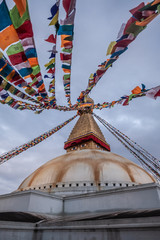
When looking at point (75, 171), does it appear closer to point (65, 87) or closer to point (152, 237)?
point (65, 87)

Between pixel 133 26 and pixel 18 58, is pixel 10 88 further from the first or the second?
pixel 133 26

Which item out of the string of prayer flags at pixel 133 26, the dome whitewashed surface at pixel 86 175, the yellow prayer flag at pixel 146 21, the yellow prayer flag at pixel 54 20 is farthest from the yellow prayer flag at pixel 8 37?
the dome whitewashed surface at pixel 86 175

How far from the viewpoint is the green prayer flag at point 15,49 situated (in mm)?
4297

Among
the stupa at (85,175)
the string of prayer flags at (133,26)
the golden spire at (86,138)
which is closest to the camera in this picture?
the string of prayer flags at (133,26)

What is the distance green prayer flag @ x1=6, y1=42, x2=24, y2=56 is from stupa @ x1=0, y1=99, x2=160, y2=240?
4605 millimetres

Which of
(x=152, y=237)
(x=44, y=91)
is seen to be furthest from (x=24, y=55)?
(x=152, y=237)

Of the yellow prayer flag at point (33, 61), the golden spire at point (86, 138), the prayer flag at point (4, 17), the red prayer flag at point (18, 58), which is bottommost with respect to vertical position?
the prayer flag at point (4, 17)

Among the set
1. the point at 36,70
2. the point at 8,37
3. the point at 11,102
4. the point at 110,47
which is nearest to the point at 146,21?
the point at 110,47

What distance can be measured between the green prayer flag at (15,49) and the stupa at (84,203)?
15.1 ft

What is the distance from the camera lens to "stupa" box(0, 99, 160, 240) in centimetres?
360

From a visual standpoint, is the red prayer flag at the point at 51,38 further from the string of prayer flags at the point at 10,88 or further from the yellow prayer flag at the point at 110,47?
the string of prayer flags at the point at 10,88

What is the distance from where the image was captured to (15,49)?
4.40 m

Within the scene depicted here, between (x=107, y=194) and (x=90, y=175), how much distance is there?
155 cm

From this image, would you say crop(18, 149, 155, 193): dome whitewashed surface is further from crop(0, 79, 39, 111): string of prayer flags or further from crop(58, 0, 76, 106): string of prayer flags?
crop(58, 0, 76, 106): string of prayer flags
